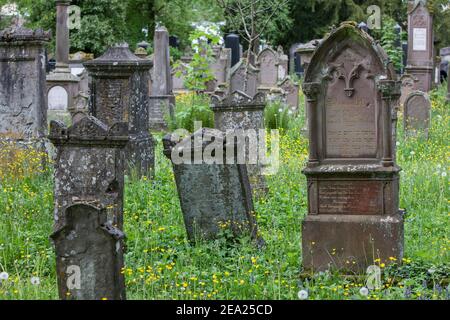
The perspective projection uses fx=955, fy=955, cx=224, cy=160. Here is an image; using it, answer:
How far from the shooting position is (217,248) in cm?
917

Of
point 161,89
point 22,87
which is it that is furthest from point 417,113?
point 22,87

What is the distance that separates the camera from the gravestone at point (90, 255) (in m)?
6.76

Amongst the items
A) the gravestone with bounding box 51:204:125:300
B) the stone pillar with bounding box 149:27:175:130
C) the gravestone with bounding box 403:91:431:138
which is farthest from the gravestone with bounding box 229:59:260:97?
the gravestone with bounding box 51:204:125:300

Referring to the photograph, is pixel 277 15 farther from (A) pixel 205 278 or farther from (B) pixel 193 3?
(A) pixel 205 278

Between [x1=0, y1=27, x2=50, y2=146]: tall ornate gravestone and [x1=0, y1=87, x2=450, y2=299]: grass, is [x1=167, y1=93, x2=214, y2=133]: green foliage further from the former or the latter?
[x1=0, y1=27, x2=50, y2=146]: tall ornate gravestone

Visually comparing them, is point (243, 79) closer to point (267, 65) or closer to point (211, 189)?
point (267, 65)

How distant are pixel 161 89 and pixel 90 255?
49.8ft

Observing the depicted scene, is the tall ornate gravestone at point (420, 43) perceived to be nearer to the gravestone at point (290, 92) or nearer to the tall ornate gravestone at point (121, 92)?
the gravestone at point (290, 92)

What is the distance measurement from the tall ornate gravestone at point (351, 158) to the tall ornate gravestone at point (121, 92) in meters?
4.67

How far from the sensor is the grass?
7656 millimetres

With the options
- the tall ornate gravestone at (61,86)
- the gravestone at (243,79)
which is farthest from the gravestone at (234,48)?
the tall ornate gravestone at (61,86)

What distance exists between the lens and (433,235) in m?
9.83
